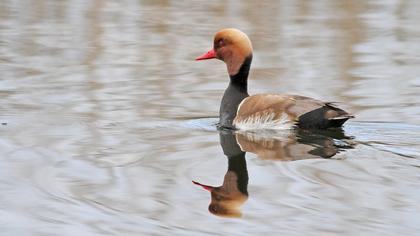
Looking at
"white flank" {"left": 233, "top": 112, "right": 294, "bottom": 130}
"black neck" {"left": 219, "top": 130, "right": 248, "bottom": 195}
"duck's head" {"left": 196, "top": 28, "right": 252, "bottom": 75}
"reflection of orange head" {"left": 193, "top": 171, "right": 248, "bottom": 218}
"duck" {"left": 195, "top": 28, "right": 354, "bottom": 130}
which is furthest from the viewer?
"duck's head" {"left": 196, "top": 28, "right": 252, "bottom": 75}

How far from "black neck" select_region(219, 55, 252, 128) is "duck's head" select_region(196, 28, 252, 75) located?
44 millimetres

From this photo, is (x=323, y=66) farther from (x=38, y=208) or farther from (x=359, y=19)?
(x=38, y=208)

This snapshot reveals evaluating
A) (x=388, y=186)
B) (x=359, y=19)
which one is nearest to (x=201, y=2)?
(x=359, y=19)

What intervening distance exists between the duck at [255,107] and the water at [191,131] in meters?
0.12

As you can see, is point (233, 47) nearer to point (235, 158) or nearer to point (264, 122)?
point (264, 122)

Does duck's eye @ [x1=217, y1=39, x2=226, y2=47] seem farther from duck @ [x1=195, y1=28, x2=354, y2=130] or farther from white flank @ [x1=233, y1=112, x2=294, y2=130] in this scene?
white flank @ [x1=233, y1=112, x2=294, y2=130]

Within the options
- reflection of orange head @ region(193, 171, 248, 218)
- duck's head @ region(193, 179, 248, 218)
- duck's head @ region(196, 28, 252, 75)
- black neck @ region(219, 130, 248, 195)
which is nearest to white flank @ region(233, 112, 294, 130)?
black neck @ region(219, 130, 248, 195)

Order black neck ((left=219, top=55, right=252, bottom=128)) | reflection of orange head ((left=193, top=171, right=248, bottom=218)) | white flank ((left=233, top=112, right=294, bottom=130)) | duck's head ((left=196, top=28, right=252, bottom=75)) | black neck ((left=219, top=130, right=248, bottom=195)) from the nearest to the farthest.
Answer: reflection of orange head ((left=193, top=171, right=248, bottom=218))
black neck ((left=219, top=130, right=248, bottom=195))
white flank ((left=233, top=112, right=294, bottom=130))
black neck ((left=219, top=55, right=252, bottom=128))
duck's head ((left=196, top=28, right=252, bottom=75))

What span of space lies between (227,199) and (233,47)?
2784 millimetres

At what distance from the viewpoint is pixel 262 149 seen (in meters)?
8.24

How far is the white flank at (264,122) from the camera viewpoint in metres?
8.73

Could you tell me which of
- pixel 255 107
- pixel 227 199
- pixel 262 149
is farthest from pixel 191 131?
pixel 227 199

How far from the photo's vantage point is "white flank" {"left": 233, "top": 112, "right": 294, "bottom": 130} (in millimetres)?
8727

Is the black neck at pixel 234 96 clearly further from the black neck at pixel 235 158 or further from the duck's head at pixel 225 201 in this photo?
the duck's head at pixel 225 201
